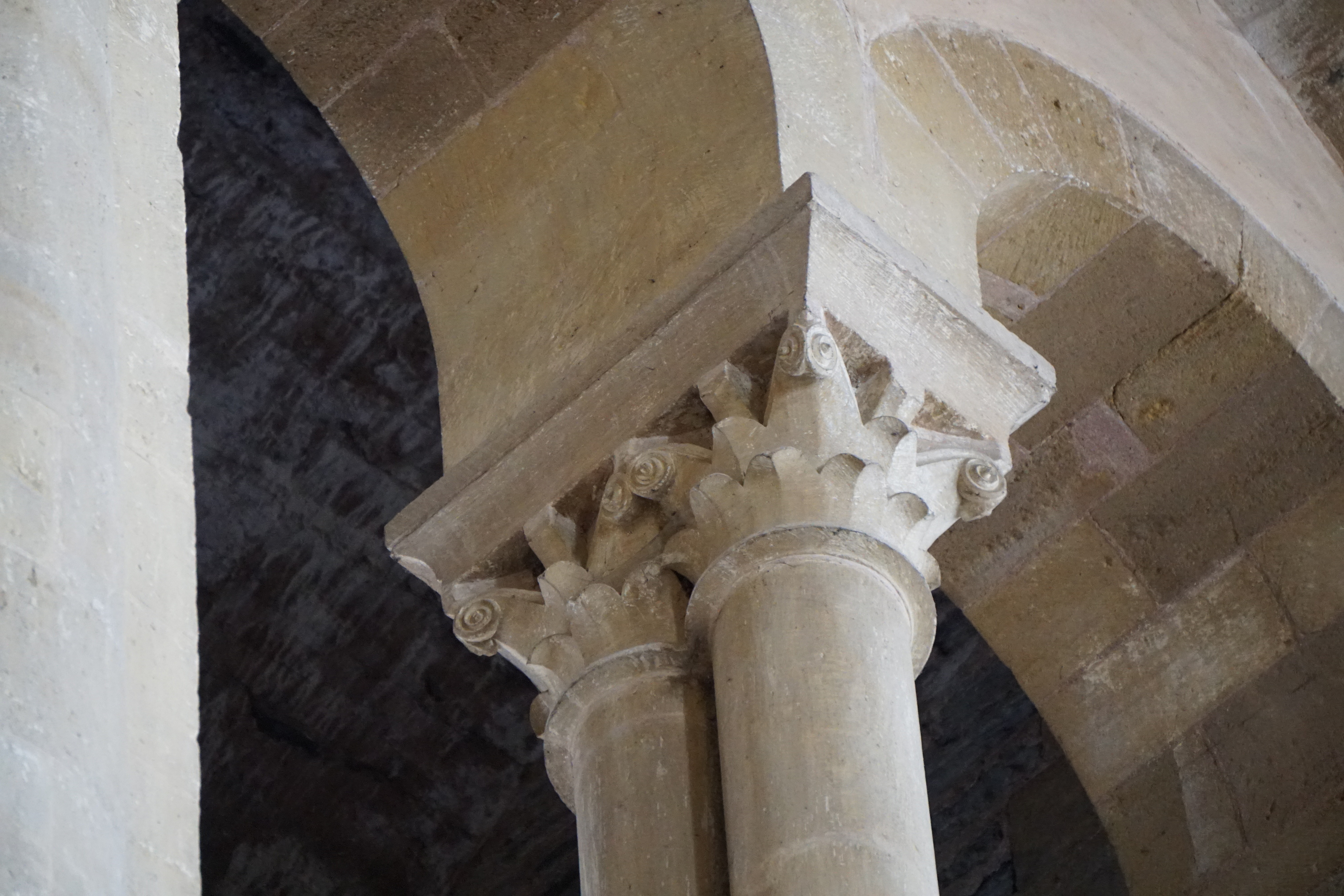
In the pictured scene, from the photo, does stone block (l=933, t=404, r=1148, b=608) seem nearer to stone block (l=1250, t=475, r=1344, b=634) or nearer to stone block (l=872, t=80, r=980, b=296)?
stone block (l=1250, t=475, r=1344, b=634)

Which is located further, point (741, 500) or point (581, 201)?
point (581, 201)

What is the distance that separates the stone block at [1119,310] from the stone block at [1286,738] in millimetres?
785

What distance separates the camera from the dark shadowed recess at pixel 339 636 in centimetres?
647

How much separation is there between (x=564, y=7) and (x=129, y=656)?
2586 mm

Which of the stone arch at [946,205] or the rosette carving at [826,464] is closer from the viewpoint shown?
the rosette carving at [826,464]

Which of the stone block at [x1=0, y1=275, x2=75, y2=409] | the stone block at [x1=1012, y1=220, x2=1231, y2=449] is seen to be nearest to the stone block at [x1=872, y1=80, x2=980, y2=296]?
the stone block at [x1=1012, y1=220, x2=1231, y2=449]

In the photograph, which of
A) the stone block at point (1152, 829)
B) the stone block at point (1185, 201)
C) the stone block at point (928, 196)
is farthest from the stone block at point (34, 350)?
the stone block at point (1152, 829)

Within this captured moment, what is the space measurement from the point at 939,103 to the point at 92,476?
108 inches

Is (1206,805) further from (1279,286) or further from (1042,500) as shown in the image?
(1279,286)

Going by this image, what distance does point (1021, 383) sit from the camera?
3.51 metres

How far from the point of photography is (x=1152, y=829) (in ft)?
15.6

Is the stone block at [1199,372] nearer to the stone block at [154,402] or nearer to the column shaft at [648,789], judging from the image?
the column shaft at [648,789]

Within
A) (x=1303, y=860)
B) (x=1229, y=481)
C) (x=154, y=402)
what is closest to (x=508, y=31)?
(x=1229, y=481)

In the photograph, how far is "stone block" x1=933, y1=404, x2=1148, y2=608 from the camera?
4.71 metres
